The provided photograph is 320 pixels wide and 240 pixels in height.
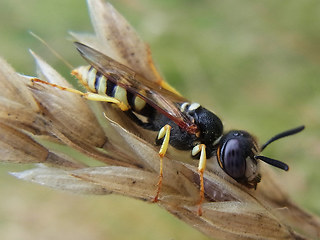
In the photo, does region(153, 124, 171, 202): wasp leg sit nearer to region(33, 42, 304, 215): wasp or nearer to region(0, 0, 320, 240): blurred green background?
region(33, 42, 304, 215): wasp

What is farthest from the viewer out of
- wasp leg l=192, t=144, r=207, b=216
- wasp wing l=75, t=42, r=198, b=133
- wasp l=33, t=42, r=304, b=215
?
wasp wing l=75, t=42, r=198, b=133

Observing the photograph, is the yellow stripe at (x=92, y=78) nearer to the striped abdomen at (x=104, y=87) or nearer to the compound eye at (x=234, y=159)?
the striped abdomen at (x=104, y=87)

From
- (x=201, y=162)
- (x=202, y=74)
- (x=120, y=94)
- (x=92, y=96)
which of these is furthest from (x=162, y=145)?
(x=202, y=74)

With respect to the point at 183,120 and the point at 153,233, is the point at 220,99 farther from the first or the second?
the point at 183,120

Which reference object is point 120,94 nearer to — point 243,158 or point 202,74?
point 243,158

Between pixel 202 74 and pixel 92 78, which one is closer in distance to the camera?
pixel 92 78

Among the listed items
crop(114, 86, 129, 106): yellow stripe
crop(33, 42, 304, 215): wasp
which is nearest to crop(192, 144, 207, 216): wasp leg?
crop(33, 42, 304, 215): wasp

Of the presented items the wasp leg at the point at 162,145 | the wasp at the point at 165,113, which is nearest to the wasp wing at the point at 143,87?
the wasp at the point at 165,113
